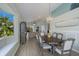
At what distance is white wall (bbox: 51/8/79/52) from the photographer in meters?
2.04

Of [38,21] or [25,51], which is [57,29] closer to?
[38,21]

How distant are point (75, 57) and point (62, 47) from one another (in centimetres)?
29

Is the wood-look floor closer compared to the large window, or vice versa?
the large window

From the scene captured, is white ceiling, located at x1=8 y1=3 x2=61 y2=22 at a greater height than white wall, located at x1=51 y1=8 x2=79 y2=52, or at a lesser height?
greater

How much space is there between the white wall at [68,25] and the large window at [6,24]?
0.74 meters

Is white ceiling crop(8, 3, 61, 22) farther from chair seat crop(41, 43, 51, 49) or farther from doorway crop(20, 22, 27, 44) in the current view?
chair seat crop(41, 43, 51, 49)

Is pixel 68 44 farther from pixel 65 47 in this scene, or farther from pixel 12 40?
pixel 12 40

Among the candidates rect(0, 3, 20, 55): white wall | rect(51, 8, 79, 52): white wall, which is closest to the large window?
rect(0, 3, 20, 55): white wall

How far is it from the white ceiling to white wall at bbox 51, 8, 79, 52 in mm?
223

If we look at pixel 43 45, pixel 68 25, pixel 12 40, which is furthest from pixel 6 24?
pixel 68 25

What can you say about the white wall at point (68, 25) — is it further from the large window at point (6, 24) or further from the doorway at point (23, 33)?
the large window at point (6, 24)

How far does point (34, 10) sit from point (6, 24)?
555 mm

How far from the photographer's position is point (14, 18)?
6.93ft

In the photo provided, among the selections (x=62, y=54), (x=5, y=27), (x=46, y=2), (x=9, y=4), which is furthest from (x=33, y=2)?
(x=62, y=54)
